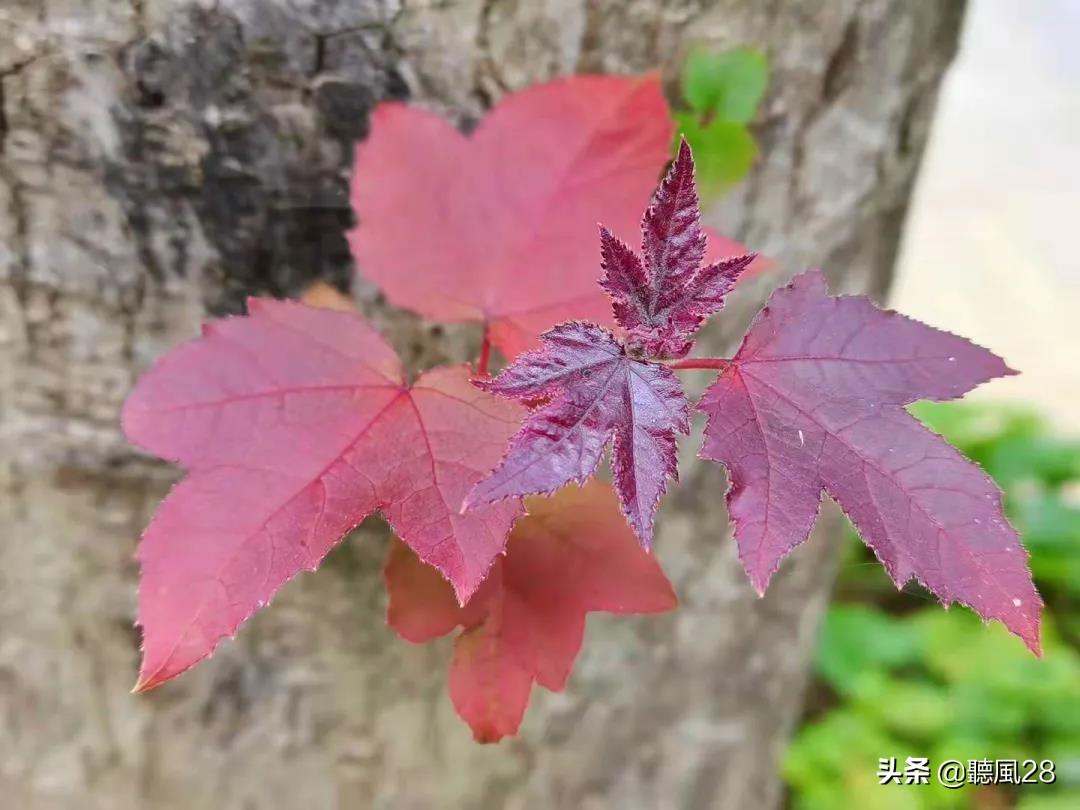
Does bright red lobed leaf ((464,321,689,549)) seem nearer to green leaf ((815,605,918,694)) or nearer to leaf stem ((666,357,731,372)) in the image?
leaf stem ((666,357,731,372))

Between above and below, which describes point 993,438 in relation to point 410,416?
below

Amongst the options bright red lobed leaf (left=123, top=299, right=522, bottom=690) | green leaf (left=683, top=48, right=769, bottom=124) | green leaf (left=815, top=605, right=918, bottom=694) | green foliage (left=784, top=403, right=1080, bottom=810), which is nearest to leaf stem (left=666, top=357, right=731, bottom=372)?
bright red lobed leaf (left=123, top=299, right=522, bottom=690)

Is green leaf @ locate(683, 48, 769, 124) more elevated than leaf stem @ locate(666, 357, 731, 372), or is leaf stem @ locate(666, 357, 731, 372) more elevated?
green leaf @ locate(683, 48, 769, 124)

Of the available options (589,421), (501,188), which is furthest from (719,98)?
(589,421)

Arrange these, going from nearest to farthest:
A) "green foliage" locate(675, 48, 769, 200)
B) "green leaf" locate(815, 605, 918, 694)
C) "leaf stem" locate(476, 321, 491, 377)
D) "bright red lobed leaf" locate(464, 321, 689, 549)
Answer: "bright red lobed leaf" locate(464, 321, 689, 549)
"leaf stem" locate(476, 321, 491, 377)
"green foliage" locate(675, 48, 769, 200)
"green leaf" locate(815, 605, 918, 694)

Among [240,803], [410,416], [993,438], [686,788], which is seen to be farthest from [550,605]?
[993,438]

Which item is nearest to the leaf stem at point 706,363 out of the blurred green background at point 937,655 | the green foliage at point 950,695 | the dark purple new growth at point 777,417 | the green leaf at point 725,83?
the dark purple new growth at point 777,417

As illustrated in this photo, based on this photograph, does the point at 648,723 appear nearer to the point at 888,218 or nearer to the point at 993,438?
the point at 888,218

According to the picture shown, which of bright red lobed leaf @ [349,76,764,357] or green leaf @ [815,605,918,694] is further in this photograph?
green leaf @ [815,605,918,694]
